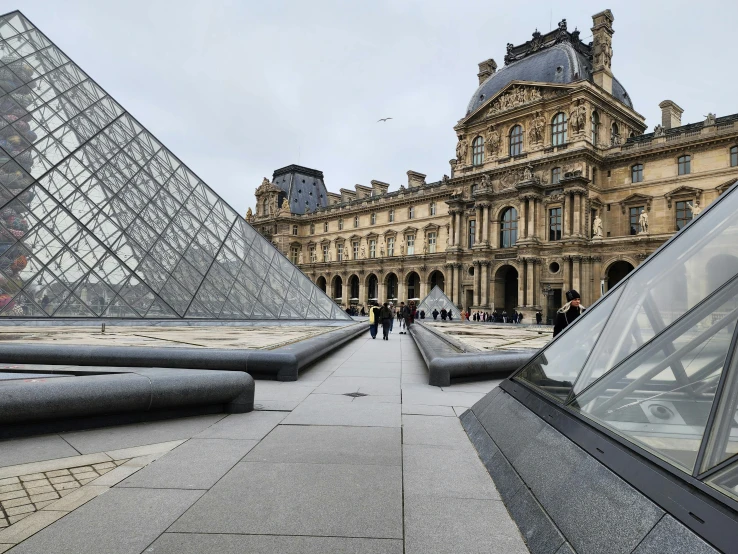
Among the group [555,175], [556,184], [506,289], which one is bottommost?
[506,289]

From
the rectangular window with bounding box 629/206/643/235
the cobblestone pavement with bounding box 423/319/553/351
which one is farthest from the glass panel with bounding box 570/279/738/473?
the rectangular window with bounding box 629/206/643/235

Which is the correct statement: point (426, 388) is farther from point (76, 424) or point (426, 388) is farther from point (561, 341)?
point (76, 424)

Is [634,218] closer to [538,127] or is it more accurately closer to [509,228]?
[509,228]

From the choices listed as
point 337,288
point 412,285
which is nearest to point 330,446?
point 412,285

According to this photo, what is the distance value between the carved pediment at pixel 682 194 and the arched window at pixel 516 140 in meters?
12.7

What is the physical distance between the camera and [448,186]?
179 ft

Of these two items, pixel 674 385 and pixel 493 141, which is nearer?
pixel 674 385

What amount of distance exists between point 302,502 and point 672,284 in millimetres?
2479

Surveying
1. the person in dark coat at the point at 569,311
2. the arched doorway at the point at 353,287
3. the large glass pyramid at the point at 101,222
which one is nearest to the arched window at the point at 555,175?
the large glass pyramid at the point at 101,222

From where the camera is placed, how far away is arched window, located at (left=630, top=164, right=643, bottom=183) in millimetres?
40844

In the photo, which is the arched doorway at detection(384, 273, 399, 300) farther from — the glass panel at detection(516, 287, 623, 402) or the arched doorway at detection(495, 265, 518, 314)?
the glass panel at detection(516, 287, 623, 402)

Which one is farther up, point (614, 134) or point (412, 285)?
point (614, 134)

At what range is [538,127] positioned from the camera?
44188mm

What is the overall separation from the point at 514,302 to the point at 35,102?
39837mm
